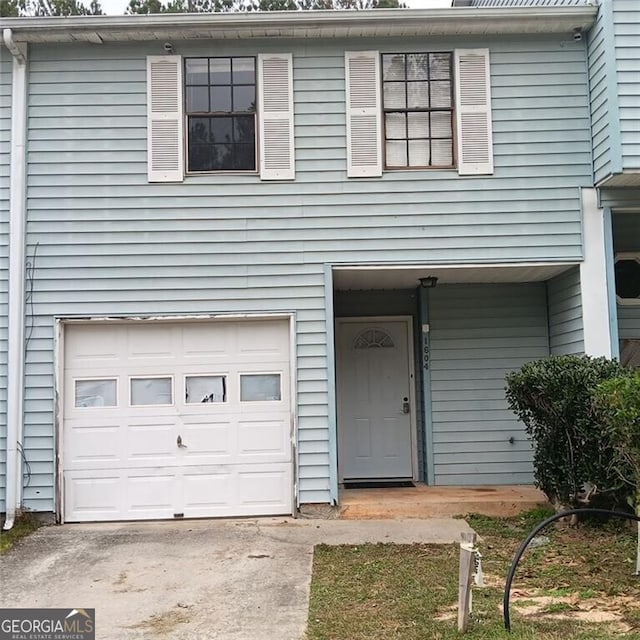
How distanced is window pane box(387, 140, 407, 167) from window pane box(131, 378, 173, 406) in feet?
11.3

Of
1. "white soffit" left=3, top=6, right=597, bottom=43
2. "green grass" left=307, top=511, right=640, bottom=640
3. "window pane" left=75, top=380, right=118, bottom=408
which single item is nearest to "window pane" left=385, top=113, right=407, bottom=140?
"white soffit" left=3, top=6, right=597, bottom=43

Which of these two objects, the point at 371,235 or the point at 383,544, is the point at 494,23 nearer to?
the point at 371,235

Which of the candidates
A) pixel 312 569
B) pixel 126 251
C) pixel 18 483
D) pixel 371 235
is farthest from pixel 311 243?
pixel 18 483

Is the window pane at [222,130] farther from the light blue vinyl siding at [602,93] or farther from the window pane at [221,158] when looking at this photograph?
the light blue vinyl siding at [602,93]

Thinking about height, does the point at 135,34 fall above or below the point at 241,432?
above

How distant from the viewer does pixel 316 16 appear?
716 centimetres

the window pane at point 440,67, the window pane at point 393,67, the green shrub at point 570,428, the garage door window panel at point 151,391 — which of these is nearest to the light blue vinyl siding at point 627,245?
the green shrub at point 570,428

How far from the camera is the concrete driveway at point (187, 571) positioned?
176 inches

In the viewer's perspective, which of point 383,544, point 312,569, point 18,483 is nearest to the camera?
point 312,569

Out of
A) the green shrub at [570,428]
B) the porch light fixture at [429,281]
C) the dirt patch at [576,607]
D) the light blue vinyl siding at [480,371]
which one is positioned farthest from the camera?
the light blue vinyl siding at [480,371]

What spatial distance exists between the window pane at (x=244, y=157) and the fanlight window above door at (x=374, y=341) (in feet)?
8.81

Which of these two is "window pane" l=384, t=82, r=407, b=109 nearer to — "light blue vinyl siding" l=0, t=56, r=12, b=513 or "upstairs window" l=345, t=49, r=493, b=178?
"upstairs window" l=345, t=49, r=493, b=178

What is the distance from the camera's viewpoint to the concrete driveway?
447 cm

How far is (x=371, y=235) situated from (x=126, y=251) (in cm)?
263
